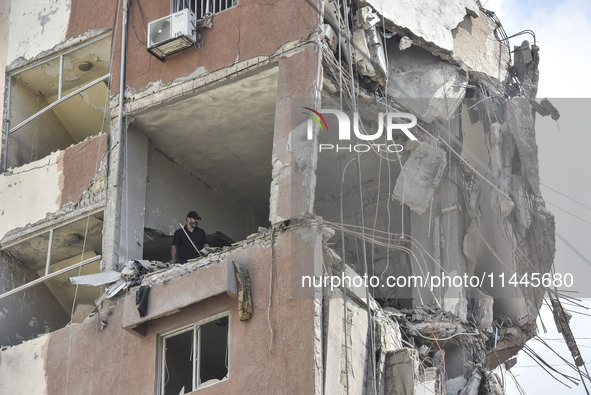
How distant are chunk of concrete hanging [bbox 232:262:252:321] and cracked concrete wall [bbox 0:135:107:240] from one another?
4.30 m

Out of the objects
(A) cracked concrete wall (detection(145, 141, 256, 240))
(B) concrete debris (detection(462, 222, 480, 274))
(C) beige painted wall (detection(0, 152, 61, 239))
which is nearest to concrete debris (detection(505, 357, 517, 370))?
(B) concrete debris (detection(462, 222, 480, 274))

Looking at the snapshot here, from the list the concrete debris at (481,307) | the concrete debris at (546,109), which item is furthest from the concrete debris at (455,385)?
the concrete debris at (546,109)

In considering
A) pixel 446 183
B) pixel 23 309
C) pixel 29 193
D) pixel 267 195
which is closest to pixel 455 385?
pixel 446 183

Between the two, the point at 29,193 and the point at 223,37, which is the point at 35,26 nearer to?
the point at 29,193

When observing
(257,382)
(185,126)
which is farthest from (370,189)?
(257,382)

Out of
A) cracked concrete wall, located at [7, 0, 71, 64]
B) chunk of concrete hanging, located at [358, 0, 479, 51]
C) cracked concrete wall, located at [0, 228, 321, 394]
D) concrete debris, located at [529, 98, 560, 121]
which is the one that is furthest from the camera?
cracked concrete wall, located at [7, 0, 71, 64]

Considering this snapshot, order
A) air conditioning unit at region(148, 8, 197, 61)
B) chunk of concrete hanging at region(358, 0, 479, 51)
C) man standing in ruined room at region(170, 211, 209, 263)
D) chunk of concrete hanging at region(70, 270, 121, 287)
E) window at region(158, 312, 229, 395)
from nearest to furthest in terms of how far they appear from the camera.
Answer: window at region(158, 312, 229, 395), chunk of concrete hanging at region(70, 270, 121, 287), man standing in ruined room at region(170, 211, 209, 263), air conditioning unit at region(148, 8, 197, 61), chunk of concrete hanging at region(358, 0, 479, 51)

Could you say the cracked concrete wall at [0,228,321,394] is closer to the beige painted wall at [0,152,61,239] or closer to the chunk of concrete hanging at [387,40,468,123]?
the beige painted wall at [0,152,61,239]

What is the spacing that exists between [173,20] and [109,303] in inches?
189

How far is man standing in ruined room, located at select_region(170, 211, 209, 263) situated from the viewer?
64.5 ft

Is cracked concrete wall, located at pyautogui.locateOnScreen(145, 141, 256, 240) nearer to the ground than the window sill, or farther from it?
farther from it

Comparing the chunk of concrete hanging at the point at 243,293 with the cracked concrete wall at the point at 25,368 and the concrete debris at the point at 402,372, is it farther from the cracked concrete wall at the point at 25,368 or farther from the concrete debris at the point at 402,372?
the cracked concrete wall at the point at 25,368

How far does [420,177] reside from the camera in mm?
20375

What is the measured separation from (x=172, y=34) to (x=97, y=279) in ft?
14.0
